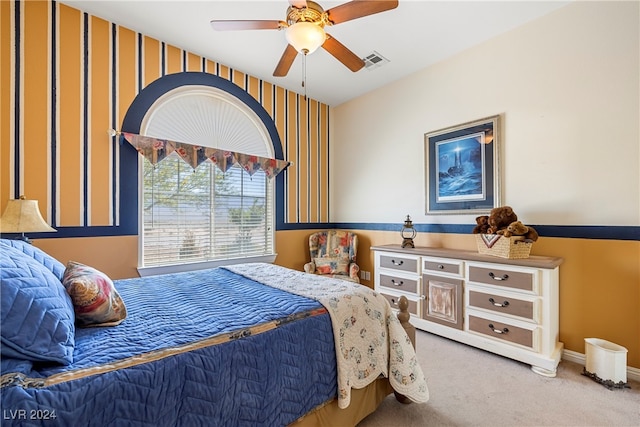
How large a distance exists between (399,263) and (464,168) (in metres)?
1.21

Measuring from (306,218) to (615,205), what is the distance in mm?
3154

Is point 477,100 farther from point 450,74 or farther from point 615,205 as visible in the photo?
point 615,205

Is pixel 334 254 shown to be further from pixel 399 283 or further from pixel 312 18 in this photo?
pixel 312 18

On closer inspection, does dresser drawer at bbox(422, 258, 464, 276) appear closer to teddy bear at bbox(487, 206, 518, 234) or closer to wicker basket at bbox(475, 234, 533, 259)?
wicker basket at bbox(475, 234, 533, 259)

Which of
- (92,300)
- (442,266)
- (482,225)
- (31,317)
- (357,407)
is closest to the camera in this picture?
(31,317)

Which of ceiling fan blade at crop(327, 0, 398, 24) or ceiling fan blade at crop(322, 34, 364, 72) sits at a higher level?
ceiling fan blade at crop(327, 0, 398, 24)

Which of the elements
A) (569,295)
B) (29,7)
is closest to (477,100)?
(569,295)

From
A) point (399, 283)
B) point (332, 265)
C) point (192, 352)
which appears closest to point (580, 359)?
point (399, 283)

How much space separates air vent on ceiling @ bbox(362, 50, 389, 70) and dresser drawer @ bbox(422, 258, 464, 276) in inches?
87.3

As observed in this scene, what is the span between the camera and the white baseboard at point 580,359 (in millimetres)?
2041

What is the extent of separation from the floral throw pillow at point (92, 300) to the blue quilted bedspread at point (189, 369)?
4 centimetres

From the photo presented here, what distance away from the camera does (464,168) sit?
9.70ft

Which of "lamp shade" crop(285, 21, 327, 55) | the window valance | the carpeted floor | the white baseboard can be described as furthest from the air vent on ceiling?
the white baseboard

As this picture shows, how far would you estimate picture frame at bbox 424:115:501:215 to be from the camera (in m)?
2.76
